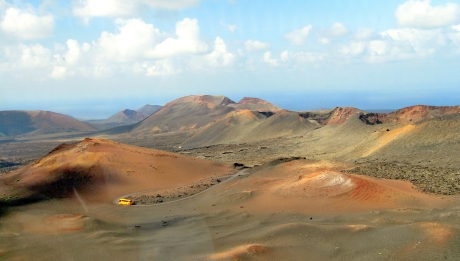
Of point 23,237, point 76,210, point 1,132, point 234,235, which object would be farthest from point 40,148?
point 234,235

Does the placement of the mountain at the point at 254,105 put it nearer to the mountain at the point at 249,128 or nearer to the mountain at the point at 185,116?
the mountain at the point at 185,116

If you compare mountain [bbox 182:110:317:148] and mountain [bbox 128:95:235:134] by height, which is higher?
mountain [bbox 128:95:235:134]

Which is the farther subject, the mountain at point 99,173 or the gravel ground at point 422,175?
the mountain at point 99,173

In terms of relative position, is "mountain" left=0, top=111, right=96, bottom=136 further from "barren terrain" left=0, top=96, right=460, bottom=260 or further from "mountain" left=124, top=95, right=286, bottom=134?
"barren terrain" left=0, top=96, right=460, bottom=260

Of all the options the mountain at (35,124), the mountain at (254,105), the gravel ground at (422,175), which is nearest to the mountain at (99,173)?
the gravel ground at (422,175)

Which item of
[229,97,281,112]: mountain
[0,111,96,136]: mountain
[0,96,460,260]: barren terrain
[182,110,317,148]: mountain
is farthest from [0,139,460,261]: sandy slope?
[0,111,96,136]: mountain

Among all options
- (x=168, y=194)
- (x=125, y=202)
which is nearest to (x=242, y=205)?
(x=168, y=194)
